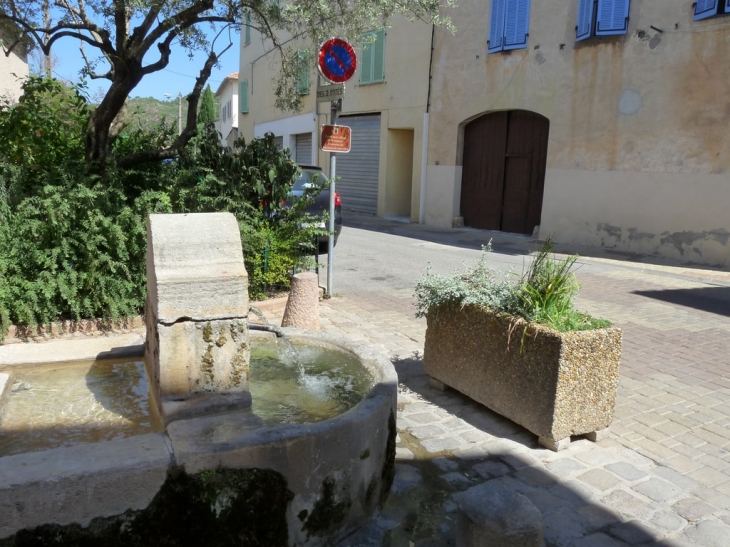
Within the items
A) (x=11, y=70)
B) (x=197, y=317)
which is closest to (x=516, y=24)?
(x=11, y=70)

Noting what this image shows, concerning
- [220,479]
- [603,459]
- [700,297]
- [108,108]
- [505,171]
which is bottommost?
[603,459]

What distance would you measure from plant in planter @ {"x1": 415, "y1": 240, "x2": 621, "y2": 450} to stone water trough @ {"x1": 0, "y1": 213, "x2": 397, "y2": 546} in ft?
3.16

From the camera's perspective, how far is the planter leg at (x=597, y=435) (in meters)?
3.88

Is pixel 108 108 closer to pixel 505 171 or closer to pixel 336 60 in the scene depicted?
pixel 336 60

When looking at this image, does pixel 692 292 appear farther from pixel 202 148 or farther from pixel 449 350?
pixel 202 148

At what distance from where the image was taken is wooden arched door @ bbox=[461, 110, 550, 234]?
566 inches

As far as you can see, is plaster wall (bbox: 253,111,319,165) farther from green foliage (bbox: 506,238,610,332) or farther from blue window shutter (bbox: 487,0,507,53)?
green foliage (bbox: 506,238,610,332)

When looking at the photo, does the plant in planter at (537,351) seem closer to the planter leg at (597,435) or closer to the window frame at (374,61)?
the planter leg at (597,435)

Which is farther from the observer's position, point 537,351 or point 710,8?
point 710,8

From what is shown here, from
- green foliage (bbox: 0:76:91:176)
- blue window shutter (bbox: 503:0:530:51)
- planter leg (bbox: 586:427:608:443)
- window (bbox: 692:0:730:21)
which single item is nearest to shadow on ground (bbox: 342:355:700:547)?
planter leg (bbox: 586:427:608:443)

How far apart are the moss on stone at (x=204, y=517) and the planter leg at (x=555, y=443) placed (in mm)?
1802

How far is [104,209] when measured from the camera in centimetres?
596

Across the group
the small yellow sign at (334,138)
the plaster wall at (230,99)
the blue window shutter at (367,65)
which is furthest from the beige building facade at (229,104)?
the small yellow sign at (334,138)

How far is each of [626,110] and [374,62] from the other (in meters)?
8.38
